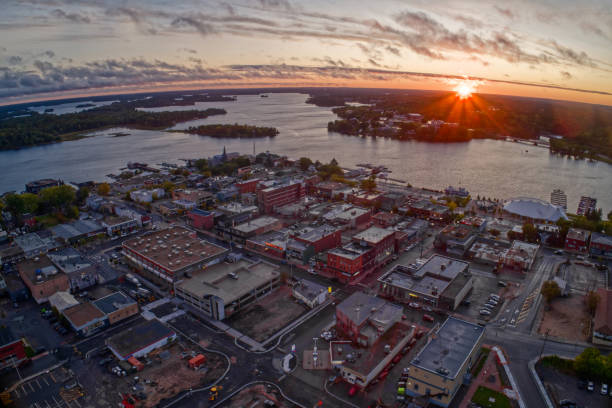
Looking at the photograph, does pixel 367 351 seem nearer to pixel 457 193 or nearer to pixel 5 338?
pixel 5 338

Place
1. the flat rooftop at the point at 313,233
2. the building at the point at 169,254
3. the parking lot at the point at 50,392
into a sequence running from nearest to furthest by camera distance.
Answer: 1. the parking lot at the point at 50,392
2. the building at the point at 169,254
3. the flat rooftop at the point at 313,233

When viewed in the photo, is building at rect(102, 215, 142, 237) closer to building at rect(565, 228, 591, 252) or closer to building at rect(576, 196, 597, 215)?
building at rect(565, 228, 591, 252)

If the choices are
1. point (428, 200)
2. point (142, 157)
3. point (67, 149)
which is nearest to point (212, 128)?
point (142, 157)

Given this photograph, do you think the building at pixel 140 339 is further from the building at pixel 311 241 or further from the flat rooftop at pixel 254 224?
the flat rooftop at pixel 254 224

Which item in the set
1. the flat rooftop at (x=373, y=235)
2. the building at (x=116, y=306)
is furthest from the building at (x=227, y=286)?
the flat rooftop at (x=373, y=235)

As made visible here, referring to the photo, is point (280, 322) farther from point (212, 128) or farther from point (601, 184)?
point (212, 128)
